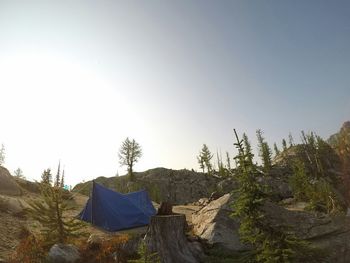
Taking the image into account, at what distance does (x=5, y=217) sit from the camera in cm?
1577

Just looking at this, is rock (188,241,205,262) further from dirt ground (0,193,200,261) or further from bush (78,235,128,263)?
dirt ground (0,193,200,261)

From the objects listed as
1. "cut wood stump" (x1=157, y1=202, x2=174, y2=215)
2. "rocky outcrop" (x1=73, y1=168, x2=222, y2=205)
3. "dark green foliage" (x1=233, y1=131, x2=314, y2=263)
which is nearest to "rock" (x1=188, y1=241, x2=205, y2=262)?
"cut wood stump" (x1=157, y1=202, x2=174, y2=215)

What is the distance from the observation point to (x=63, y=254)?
33.9ft

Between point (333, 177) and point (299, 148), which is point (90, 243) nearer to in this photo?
point (333, 177)

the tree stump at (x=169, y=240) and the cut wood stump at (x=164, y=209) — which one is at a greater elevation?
the cut wood stump at (x=164, y=209)

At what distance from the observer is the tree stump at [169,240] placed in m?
10.1

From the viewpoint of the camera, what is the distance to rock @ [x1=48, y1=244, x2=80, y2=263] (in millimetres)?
10102

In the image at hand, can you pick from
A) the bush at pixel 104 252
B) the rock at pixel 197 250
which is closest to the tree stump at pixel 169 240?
the rock at pixel 197 250

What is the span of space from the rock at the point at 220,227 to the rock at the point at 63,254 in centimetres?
572

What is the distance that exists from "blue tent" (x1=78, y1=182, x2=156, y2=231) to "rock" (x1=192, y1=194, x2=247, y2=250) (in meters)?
5.29

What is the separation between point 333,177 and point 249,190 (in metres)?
65.9

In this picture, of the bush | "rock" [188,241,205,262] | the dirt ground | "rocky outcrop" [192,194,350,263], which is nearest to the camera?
the bush

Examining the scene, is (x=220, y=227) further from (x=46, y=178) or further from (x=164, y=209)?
(x=46, y=178)

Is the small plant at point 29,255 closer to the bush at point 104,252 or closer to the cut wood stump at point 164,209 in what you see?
the bush at point 104,252
